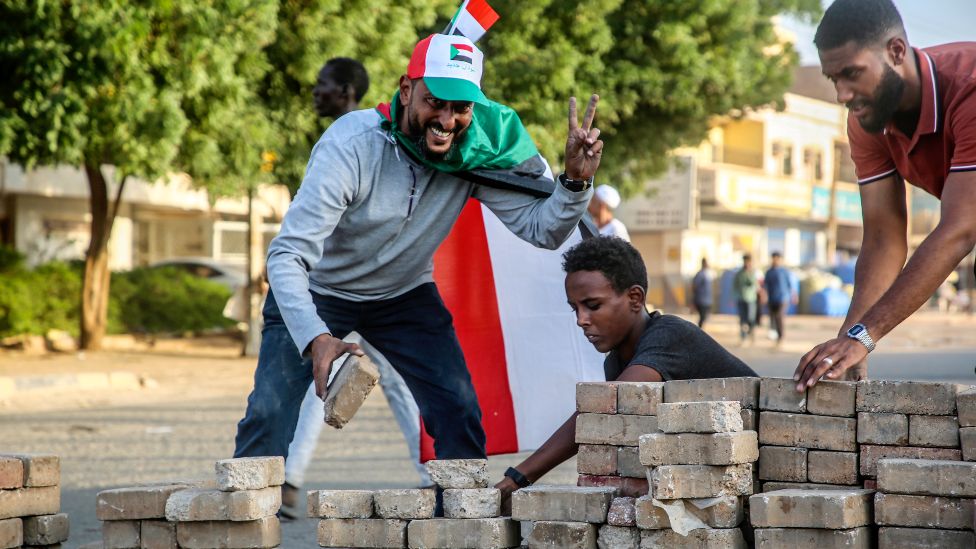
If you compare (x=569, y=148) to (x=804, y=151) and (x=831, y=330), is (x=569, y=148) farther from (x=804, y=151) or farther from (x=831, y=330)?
(x=804, y=151)

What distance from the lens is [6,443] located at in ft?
32.7

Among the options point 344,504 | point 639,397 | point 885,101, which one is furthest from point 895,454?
point 344,504

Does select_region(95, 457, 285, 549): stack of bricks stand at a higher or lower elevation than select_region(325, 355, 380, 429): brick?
lower

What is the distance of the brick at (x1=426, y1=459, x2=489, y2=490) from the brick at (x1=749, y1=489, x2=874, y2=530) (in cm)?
93

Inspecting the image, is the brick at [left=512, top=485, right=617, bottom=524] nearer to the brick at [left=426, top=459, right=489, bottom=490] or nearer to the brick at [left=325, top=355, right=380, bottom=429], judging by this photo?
the brick at [left=426, top=459, right=489, bottom=490]

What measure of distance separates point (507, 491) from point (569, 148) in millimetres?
1215

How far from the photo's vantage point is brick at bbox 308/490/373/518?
430cm

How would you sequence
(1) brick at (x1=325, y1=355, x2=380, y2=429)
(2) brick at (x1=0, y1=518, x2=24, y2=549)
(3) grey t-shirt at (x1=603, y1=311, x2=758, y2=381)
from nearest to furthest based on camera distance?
(1) brick at (x1=325, y1=355, x2=380, y2=429) → (2) brick at (x1=0, y1=518, x2=24, y2=549) → (3) grey t-shirt at (x1=603, y1=311, x2=758, y2=381)

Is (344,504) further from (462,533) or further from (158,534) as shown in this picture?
→ (158,534)

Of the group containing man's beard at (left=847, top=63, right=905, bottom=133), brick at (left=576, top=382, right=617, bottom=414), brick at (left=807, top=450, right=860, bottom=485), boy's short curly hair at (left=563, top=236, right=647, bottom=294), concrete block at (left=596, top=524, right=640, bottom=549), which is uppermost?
man's beard at (left=847, top=63, right=905, bottom=133)

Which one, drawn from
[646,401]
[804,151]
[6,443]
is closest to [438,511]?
[646,401]

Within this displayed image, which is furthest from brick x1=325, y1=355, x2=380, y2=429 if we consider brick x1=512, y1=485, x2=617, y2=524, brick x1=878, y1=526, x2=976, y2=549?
brick x1=878, y1=526, x2=976, y2=549

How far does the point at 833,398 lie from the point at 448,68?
1.70 metres

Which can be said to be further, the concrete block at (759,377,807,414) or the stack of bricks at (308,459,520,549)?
the stack of bricks at (308,459,520,549)
